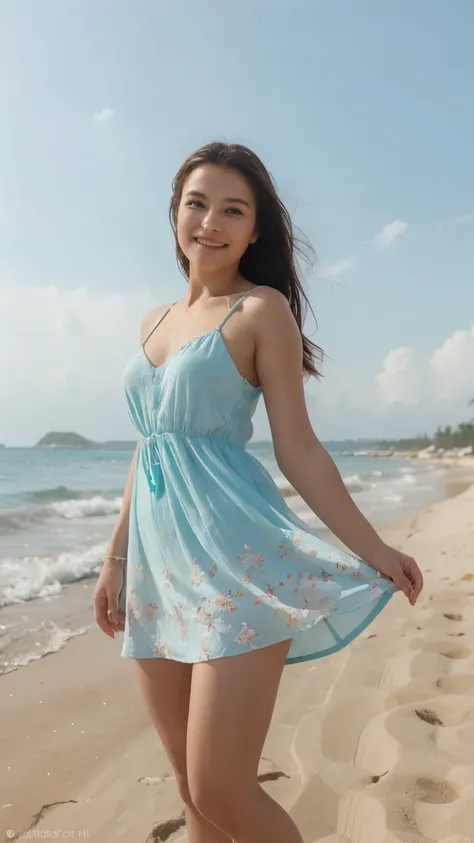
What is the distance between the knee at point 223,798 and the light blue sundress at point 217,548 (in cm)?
24

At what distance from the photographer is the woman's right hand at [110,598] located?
197 cm

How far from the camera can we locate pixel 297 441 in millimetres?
1695

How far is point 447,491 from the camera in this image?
18828 millimetres

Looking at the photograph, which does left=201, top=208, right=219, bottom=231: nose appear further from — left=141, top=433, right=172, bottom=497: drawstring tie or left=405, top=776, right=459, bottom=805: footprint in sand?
left=405, top=776, right=459, bottom=805: footprint in sand

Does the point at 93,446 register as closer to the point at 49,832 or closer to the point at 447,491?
the point at 447,491

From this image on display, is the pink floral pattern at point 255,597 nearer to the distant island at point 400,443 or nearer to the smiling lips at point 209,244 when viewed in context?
the smiling lips at point 209,244

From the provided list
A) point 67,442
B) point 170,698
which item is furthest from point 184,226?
point 67,442

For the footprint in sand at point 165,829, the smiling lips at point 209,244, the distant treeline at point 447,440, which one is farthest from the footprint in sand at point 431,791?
the distant treeline at point 447,440

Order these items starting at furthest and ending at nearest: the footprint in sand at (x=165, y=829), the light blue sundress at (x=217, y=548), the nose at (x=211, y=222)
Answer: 1. the footprint in sand at (x=165, y=829)
2. the nose at (x=211, y=222)
3. the light blue sundress at (x=217, y=548)

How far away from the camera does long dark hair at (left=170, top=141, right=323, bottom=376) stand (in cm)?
196

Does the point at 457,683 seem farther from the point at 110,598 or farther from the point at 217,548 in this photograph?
the point at 217,548

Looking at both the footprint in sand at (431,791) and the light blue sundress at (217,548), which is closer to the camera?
the light blue sundress at (217,548)

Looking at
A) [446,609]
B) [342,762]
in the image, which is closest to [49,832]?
[342,762]

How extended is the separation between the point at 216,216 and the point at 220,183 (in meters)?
0.10
